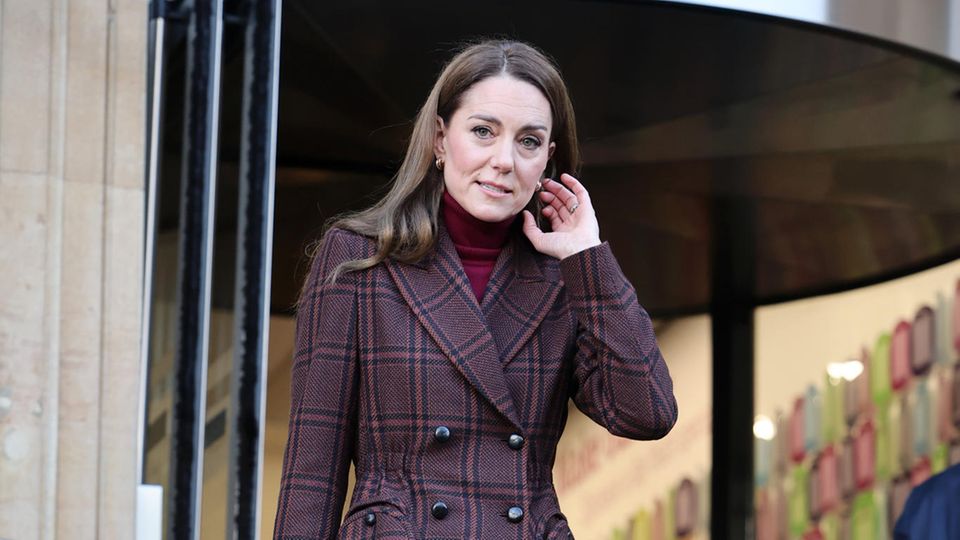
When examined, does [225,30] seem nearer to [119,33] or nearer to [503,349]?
[119,33]

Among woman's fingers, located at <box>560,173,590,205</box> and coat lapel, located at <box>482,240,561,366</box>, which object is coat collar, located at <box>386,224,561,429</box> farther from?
woman's fingers, located at <box>560,173,590,205</box>

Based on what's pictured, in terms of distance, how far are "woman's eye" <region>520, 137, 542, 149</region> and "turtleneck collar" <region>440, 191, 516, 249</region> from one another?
15cm

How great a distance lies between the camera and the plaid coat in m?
2.85

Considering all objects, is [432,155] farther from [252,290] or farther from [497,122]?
[252,290]

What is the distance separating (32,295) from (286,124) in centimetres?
339

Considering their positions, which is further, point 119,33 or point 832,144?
point 832,144

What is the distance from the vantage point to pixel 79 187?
520 centimetres

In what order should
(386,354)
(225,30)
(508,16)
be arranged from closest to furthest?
1. (386,354)
2. (225,30)
3. (508,16)

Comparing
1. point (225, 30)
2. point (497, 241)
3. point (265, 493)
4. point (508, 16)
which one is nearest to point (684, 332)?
point (265, 493)

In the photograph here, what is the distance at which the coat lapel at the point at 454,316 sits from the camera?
9.48ft

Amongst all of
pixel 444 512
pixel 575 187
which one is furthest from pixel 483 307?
pixel 444 512

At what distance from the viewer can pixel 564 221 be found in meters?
3.05

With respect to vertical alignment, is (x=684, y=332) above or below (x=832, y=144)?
below

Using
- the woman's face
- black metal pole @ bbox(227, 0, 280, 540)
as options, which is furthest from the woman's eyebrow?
black metal pole @ bbox(227, 0, 280, 540)
